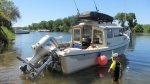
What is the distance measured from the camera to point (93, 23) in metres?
16.5

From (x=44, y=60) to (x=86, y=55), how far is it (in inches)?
97.6

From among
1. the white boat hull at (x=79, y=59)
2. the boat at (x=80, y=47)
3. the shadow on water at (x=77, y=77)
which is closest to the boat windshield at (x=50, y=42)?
the boat at (x=80, y=47)

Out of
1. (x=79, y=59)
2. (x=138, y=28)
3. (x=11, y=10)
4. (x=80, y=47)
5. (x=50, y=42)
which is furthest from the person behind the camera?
(x=138, y=28)

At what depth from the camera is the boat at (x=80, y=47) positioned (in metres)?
12.2

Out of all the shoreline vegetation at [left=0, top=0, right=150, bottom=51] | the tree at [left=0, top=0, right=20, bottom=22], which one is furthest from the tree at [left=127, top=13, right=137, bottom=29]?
the tree at [left=0, top=0, right=20, bottom=22]

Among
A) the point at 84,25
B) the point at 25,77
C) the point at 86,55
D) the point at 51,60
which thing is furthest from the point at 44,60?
the point at 84,25

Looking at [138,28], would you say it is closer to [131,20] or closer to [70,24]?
[131,20]

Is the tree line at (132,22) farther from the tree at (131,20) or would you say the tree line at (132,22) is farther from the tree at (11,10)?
the tree at (11,10)

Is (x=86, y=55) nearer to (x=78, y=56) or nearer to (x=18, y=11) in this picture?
(x=78, y=56)

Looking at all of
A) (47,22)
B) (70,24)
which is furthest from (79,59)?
(47,22)

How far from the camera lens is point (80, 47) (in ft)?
52.6

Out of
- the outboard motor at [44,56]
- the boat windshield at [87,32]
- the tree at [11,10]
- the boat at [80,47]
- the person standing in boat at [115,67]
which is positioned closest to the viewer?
the person standing in boat at [115,67]

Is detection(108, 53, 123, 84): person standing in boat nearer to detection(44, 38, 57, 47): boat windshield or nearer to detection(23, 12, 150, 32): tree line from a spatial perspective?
detection(44, 38, 57, 47): boat windshield

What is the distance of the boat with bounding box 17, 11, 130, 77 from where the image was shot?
12.2 metres
